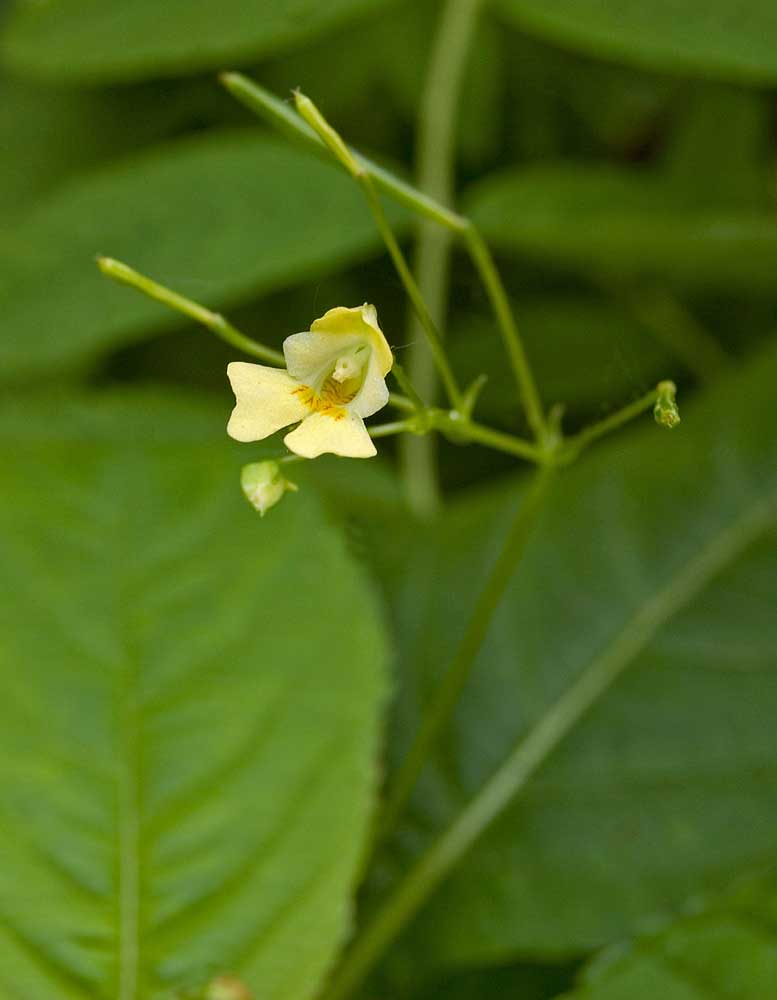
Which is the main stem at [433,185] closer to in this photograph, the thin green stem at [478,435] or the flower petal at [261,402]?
the thin green stem at [478,435]

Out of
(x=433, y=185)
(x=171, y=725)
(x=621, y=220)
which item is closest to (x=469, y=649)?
(x=171, y=725)

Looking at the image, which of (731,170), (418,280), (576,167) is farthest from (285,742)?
(731,170)

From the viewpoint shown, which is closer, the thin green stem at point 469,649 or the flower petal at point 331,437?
the flower petal at point 331,437

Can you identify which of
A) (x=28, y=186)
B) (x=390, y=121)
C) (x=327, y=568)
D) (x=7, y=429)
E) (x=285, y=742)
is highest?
(x=390, y=121)

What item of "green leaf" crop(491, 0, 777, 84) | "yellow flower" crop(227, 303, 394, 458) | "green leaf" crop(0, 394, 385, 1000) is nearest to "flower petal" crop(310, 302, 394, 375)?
"yellow flower" crop(227, 303, 394, 458)

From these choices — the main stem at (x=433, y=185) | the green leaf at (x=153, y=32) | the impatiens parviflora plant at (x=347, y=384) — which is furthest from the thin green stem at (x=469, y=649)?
the green leaf at (x=153, y=32)

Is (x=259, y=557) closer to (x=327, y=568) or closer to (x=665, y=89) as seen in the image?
(x=327, y=568)

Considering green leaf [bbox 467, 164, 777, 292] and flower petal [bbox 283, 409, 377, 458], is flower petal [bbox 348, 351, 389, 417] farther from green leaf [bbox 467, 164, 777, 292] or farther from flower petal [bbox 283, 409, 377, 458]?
green leaf [bbox 467, 164, 777, 292]
